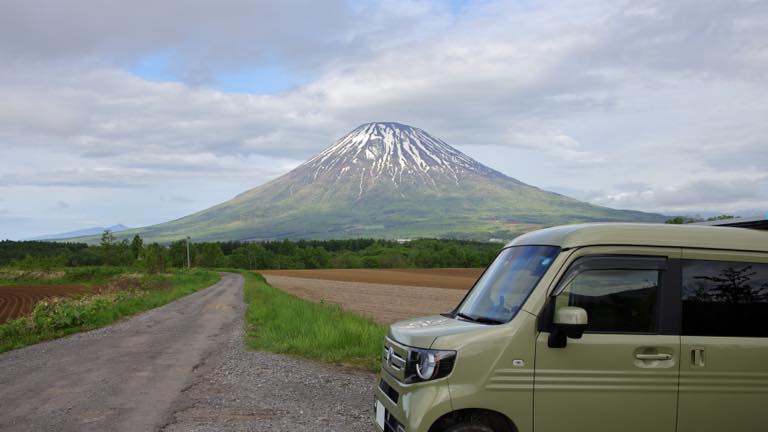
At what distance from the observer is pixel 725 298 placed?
5.00 m

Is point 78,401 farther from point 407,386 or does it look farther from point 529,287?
point 529,287

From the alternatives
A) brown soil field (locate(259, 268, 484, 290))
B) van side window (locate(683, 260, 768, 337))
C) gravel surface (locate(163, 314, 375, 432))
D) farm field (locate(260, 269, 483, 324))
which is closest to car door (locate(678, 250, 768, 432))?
van side window (locate(683, 260, 768, 337))

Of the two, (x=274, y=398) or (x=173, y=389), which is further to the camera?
(x=173, y=389)

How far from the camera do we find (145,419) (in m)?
8.06

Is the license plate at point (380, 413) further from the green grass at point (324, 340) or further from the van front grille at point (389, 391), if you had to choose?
the green grass at point (324, 340)

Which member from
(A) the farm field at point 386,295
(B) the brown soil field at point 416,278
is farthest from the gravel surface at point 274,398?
(B) the brown soil field at point 416,278

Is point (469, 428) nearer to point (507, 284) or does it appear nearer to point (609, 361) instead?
point (609, 361)

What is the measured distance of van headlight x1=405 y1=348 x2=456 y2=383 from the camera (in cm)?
485

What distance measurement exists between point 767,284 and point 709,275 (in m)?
0.46

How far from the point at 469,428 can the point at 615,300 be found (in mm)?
1457

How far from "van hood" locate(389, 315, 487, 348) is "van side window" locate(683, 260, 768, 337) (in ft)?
5.25

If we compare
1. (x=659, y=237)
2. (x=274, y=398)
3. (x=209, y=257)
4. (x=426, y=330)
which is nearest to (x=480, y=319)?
(x=426, y=330)

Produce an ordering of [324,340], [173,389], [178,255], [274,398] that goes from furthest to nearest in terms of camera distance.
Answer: [178,255] < [324,340] < [173,389] < [274,398]

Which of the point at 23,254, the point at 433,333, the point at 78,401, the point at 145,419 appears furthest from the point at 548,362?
the point at 23,254
